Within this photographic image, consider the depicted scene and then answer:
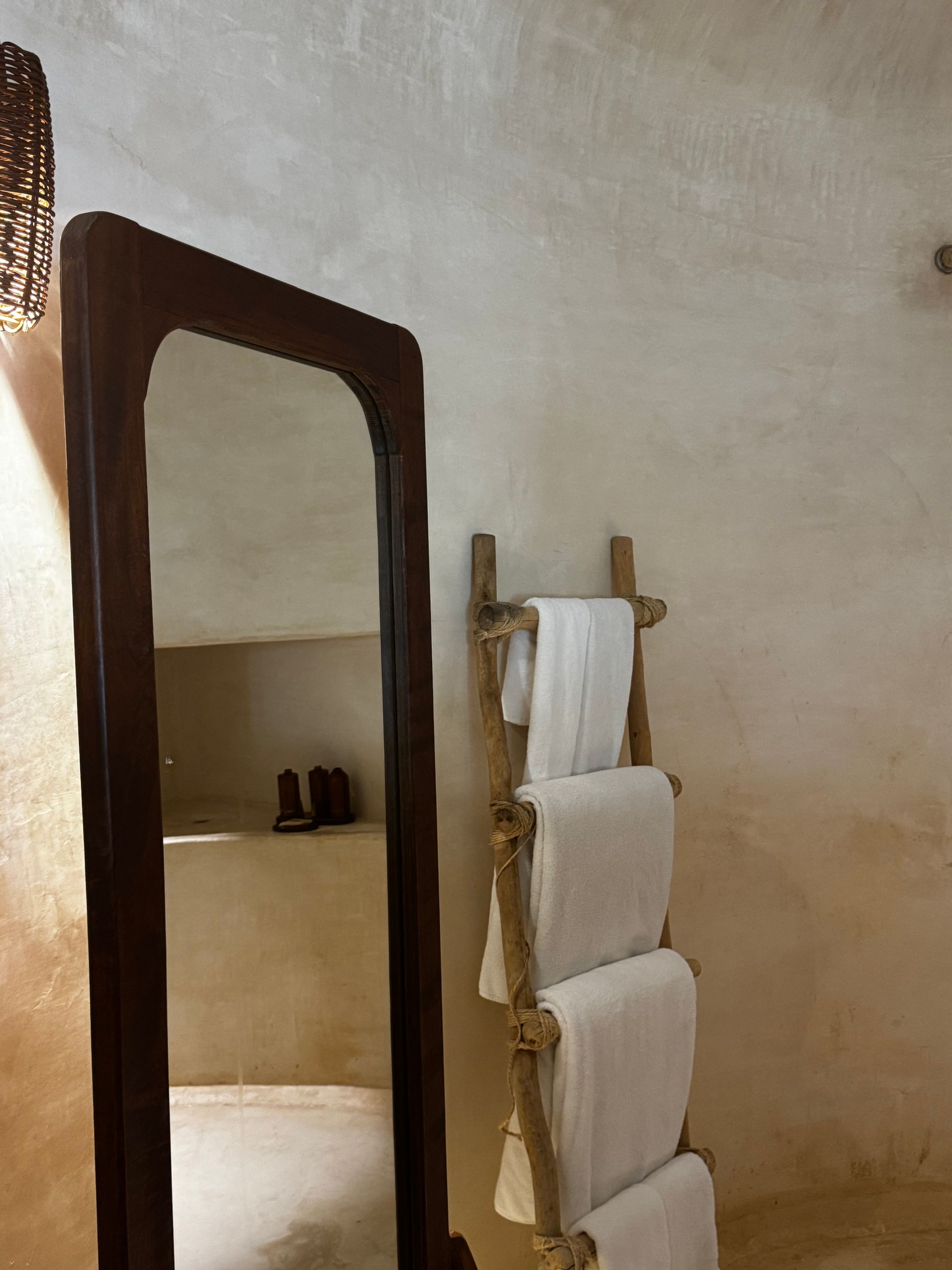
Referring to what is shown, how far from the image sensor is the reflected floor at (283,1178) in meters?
0.96

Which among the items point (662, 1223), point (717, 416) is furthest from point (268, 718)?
point (717, 416)

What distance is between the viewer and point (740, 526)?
1883mm

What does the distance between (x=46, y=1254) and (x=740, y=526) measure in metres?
1.51

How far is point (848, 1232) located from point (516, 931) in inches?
43.6

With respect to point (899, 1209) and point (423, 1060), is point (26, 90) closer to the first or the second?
point (423, 1060)

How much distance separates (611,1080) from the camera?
1.40 metres

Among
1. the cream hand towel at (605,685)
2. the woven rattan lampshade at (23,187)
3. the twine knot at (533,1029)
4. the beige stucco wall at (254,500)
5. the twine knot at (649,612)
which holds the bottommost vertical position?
the twine knot at (533,1029)

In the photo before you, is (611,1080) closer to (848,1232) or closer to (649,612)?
(649,612)

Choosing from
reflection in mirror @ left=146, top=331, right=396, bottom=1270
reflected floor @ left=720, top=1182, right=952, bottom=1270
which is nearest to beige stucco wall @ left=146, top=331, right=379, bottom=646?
reflection in mirror @ left=146, top=331, right=396, bottom=1270

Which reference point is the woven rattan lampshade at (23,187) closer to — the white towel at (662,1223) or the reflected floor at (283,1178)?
the reflected floor at (283,1178)

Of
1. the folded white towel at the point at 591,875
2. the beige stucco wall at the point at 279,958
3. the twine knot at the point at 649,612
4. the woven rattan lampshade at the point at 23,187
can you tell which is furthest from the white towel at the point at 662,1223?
the woven rattan lampshade at the point at 23,187

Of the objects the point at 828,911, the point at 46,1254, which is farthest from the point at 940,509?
the point at 46,1254

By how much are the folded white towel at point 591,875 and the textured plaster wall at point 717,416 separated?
6.5 inches

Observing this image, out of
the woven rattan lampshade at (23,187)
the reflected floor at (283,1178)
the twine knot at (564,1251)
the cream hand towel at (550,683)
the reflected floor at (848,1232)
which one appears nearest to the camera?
the woven rattan lampshade at (23,187)
